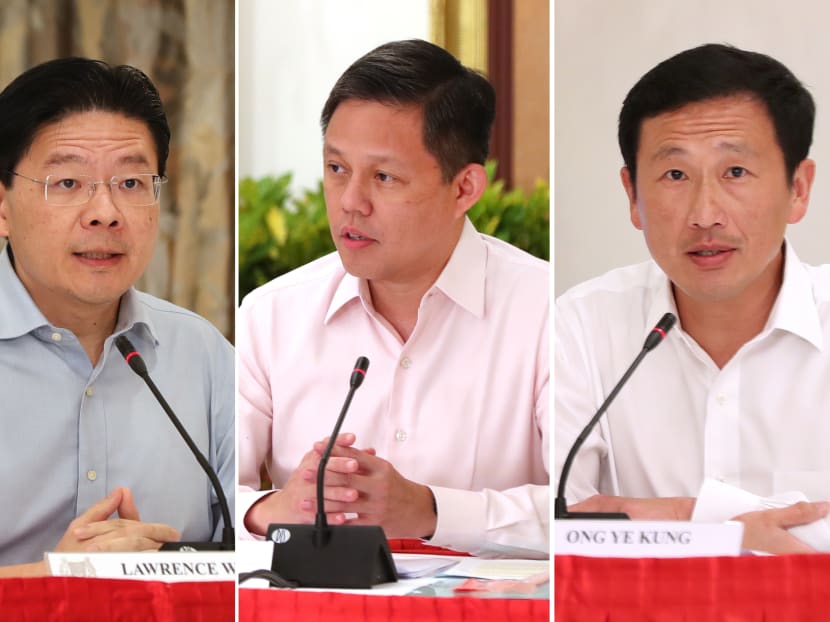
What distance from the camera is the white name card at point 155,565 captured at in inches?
84.6

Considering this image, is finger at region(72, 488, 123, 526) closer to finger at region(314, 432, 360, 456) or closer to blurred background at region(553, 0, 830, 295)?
finger at region(314, 432, 360, 456)

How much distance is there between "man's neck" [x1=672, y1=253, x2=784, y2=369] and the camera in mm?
2061

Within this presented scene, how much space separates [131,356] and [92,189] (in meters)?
0.37

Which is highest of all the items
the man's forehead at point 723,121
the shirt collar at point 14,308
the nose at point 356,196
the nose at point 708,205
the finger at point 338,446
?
the man's forehead at point 723,121

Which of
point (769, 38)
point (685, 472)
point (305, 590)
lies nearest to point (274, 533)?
point (305, 590)

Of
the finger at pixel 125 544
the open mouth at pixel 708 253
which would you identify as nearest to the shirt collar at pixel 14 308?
the finger at pixel 125 544

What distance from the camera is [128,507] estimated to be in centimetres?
218

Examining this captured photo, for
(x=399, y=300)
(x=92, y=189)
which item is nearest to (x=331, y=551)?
(x=399, y=300)

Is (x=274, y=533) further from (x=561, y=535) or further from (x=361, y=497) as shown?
(x=561, y=535)

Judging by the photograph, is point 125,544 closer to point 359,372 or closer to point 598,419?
point 359,372

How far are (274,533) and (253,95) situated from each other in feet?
3.21

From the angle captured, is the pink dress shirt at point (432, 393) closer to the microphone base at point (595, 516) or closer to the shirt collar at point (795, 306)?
the microphone base at point (595, 516)

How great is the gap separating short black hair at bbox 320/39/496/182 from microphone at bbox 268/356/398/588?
1.71ft

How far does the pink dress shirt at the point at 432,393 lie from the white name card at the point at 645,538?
173 mm
